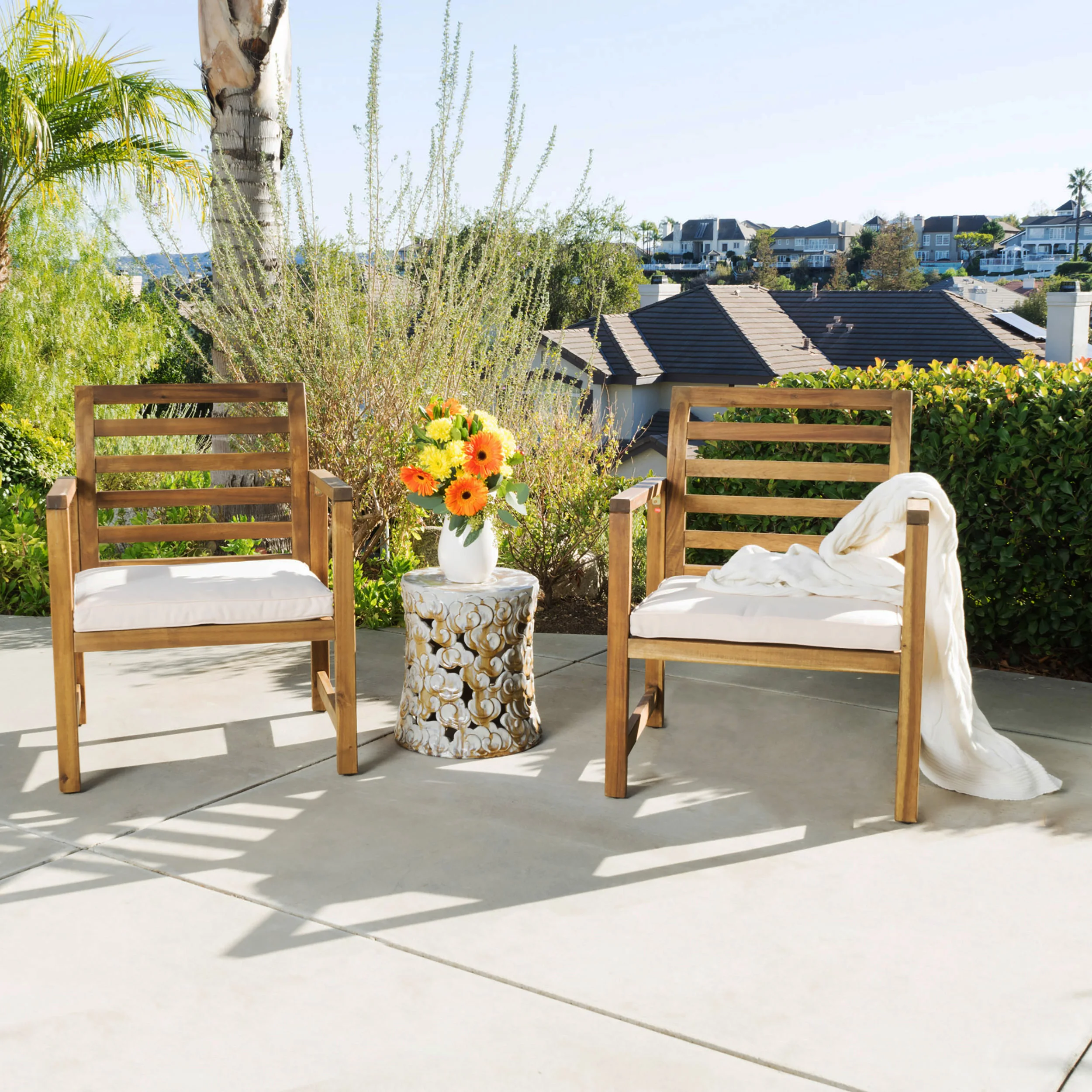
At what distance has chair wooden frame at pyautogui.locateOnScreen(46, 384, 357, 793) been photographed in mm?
2736

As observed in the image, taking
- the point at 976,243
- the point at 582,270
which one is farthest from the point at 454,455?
the point at 976,243

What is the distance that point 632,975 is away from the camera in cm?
197

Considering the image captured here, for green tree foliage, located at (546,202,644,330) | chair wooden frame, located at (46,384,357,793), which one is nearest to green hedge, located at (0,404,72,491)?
chair wooden frame, located at (46,384,357,793)

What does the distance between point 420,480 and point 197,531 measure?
805mm

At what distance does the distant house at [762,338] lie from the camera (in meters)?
24.0

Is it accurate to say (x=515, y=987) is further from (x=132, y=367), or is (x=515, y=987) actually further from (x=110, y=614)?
(x=132, y=367)

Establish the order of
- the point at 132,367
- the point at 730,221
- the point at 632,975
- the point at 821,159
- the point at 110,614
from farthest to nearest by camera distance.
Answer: the point at 730,221 → the point at 821,159 → the point at 132,367 → the point at 110,614 → the point at 632,975

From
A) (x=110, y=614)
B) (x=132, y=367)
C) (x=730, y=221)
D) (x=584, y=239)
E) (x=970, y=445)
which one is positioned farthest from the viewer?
(x=730, y=221)

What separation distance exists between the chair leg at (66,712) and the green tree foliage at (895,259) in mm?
57722

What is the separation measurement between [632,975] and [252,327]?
3808 millimetres

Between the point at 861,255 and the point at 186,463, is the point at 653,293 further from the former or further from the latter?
the point at 861,255

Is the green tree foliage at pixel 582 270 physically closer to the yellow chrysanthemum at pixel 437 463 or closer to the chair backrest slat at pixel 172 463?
the chair backrest slat at pixel 172 463

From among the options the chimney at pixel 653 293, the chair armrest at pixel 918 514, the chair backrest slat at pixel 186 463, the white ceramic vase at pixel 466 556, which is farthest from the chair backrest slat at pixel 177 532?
the chimney at pixel 653 293

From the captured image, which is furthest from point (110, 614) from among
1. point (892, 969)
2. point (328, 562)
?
point (892, 969)
